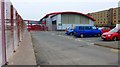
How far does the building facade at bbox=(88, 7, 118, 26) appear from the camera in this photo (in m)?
Answer: 66.2

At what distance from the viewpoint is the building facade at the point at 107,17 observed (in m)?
66.2

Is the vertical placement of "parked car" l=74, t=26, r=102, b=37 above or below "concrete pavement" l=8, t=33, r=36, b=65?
above

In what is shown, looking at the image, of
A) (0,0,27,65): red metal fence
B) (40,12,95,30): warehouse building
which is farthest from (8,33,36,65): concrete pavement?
(40,12,95,30): warehouse building

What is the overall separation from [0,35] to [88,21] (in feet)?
234

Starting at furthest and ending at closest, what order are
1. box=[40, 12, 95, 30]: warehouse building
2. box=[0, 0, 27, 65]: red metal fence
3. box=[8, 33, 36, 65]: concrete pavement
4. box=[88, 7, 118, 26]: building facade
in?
box=[40, 12, 95, 30]: warehouse building → box=[88, 7, 118, 26]: building facade → box=[8, 33, 36, 65]: concrete pavement → box=[0, 0, 27, 65]: red metal fence

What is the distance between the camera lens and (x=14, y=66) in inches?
263

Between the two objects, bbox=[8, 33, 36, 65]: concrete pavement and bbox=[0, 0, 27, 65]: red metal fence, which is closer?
bbox=[0, 0, 27, 65]: red metal fence

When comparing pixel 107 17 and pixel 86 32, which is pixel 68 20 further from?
pixel 86 32

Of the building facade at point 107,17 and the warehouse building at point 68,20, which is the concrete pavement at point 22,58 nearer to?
the building facade at point 107,17

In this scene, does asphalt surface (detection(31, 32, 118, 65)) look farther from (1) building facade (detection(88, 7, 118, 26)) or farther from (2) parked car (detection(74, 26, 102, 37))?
(1) building facade (detection(88, 7, 118, 26))

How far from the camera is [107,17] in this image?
71.2 m

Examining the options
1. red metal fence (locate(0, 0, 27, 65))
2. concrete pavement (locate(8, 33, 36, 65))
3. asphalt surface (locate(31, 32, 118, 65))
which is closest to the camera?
red metal fence (locate(0, 0, 27, 65))

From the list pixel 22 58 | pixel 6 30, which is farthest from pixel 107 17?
pixel 6 30

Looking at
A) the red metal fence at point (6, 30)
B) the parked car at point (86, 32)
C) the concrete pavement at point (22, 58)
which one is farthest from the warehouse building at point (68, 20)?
the red metal fence at point (6, 30)
